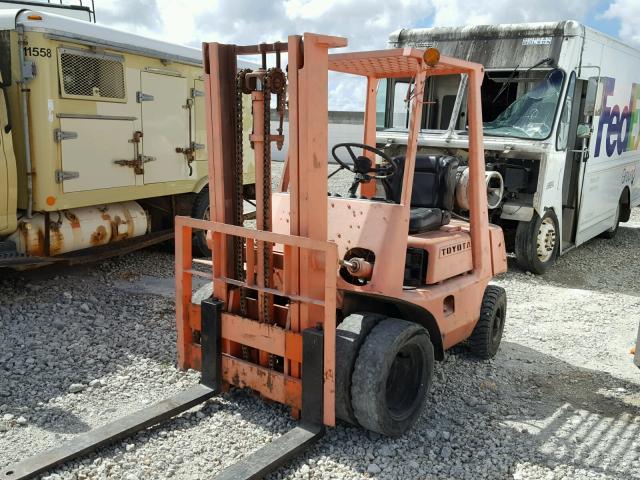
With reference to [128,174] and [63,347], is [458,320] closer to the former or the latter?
[63,347]

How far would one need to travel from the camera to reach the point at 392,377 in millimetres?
3770

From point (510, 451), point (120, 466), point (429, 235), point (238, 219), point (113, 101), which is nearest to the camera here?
point (120, 466)

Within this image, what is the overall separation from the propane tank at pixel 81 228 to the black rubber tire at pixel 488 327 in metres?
4.07

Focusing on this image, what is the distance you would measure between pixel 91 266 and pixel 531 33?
588 cm

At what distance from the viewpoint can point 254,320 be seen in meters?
3.76

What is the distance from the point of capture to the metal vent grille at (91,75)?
618cm

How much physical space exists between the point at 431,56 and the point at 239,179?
1.30 metres

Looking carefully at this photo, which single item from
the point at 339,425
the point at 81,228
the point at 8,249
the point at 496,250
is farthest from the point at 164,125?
the point at 339,425

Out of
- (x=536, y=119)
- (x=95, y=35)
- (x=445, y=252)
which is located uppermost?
(x=95, y=35)

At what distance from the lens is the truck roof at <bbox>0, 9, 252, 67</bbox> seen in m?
5.88

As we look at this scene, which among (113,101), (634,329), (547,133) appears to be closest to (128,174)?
(113,101)

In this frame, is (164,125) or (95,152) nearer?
(95,152)

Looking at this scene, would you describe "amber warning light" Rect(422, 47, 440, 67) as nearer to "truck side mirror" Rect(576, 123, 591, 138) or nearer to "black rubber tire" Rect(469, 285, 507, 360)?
"black rubber tire" Rect(469, 285, 507, 360)

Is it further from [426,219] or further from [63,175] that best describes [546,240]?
[63,175]
